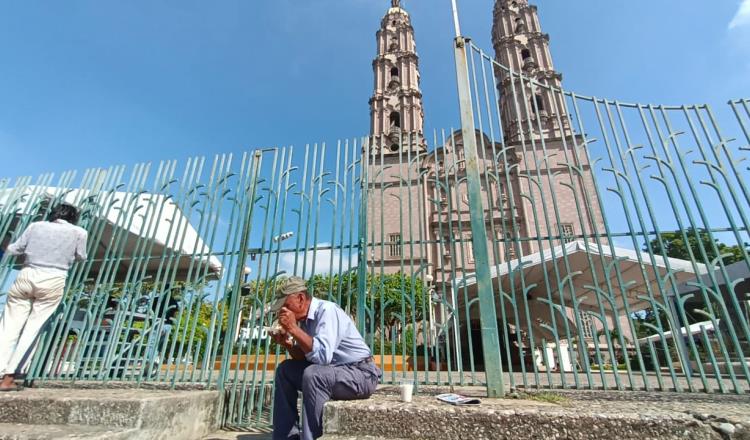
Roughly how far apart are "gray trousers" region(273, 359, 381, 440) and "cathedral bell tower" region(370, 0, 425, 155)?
24688mm

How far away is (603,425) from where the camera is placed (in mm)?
1536

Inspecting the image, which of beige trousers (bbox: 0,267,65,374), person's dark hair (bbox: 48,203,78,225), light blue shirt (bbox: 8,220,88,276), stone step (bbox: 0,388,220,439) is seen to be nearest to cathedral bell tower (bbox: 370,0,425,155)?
person's dark hair (bbox: 48,203,78,225)

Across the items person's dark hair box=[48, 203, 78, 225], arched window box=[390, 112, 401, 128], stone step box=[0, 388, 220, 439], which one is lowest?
stone step box=[0, 388, 220, 439]

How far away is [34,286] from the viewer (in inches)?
121

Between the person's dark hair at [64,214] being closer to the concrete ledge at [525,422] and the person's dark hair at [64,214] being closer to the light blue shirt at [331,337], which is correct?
the light blue shirt at [331,337]

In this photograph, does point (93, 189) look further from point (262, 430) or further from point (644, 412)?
point (644, 412)

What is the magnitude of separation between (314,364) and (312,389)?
0.16 m

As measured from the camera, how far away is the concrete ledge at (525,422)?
4.86 feet

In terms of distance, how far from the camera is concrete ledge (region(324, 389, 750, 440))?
1.48 m

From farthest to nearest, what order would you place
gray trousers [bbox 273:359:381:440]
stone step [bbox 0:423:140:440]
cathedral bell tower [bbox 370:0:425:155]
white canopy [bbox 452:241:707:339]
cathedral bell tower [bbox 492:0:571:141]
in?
cathedral bell tower [bbox 370:0:425:155] < cathedral bell tower [bbox 492:0:571:141] < white canopy [bbox 452:241:707:339] < gray trousers [bbox 273:359:381:440] < stone step [bbox 0:423:140:440]

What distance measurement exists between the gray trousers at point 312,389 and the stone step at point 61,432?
2.70ft

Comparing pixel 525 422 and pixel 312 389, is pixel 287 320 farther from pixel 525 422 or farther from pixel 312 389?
pixel 525 422

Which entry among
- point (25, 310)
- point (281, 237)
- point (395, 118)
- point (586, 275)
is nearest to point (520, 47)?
point (395, 118)

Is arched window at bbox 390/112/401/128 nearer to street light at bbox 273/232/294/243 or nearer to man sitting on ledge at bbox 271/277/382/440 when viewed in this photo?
street light at bbox 273/232/294/243
